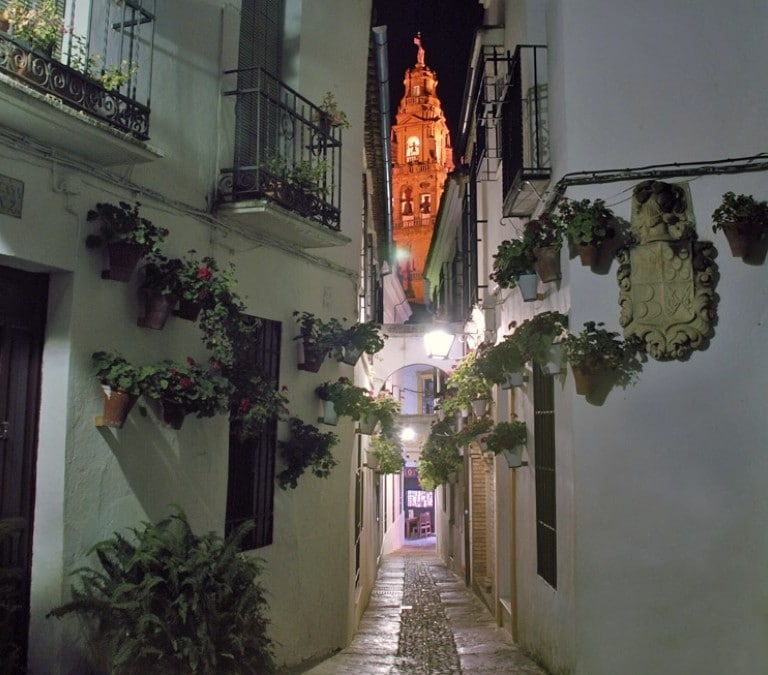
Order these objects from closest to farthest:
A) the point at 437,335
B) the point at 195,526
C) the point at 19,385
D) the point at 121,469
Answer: the point at 19,385
the point at 121,469
the point at 195,526
the point at 437,335

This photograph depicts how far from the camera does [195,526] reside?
6781mm

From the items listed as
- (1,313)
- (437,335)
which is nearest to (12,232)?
(1,313)

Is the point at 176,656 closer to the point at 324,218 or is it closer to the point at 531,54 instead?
the point at 324,218

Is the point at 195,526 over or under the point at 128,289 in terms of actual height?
under

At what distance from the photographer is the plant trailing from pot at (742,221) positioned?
20.0 ft

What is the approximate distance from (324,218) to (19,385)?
12.1ft

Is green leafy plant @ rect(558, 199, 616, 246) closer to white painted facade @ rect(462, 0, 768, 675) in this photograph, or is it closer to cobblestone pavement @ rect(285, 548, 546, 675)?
white painted facade @ rect(462, 0, 768, 675)

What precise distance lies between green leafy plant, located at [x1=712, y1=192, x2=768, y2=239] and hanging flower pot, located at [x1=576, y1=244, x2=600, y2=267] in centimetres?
96

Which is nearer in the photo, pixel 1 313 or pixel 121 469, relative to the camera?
pixel 1 313

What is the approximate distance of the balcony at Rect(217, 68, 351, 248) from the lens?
7.14 metres

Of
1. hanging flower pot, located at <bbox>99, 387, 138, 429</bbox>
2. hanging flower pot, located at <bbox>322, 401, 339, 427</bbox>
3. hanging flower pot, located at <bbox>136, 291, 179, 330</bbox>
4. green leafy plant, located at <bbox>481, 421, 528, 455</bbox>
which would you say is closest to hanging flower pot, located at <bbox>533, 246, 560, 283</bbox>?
green leafy plant, located at <bbox>481, 421, 528, 455</bbox>

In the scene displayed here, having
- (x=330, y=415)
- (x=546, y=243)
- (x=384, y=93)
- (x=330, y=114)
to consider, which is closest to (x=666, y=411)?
(x=546, y=243)

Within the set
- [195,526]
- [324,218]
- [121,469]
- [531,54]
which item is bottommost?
[195,526]

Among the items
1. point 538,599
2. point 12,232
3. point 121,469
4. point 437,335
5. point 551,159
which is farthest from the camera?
point 437,335
